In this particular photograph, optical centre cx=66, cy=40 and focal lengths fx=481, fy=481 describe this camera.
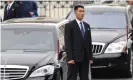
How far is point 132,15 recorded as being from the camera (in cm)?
1369

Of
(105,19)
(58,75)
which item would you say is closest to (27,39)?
(58,75)

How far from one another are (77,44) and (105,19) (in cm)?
456

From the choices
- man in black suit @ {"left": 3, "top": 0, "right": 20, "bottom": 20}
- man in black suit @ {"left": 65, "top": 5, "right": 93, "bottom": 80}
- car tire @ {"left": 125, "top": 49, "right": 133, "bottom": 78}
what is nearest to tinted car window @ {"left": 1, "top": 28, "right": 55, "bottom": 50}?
man in black suit @ {"left": 65, "top": 5, "right": 93, "bottom": 80}

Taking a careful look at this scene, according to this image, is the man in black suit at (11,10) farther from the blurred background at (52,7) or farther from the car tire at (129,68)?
the blurred background at (52,7)

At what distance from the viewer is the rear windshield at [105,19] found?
1224 centimetres

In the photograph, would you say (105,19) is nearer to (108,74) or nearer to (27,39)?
(108,74)

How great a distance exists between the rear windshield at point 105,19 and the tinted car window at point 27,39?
10.5 ft

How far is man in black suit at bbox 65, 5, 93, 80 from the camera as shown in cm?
807

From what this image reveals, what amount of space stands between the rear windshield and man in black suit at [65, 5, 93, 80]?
4.04 metres

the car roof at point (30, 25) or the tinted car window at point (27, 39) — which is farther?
the car roof at point (30, 25)

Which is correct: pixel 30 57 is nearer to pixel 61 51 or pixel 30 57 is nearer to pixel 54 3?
pixel 61 51

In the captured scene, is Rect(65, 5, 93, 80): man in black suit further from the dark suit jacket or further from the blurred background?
the blurred background

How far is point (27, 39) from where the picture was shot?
9.14 m

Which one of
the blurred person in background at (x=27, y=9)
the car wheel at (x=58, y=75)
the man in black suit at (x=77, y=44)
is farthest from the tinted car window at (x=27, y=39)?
the blurred person in background at (x=27, y=9)
